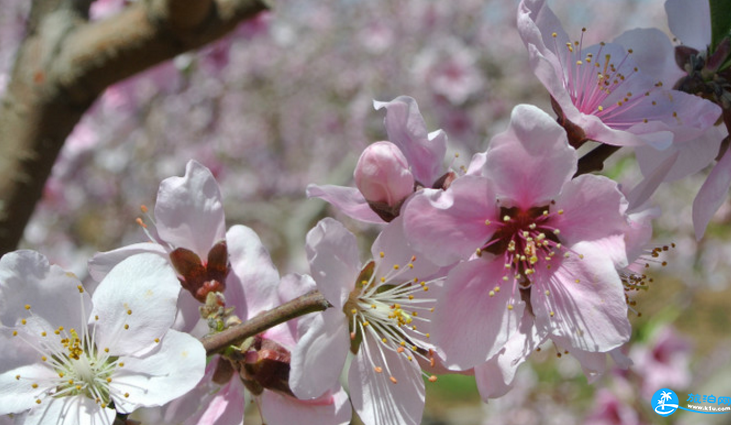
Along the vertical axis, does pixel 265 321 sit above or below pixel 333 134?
above

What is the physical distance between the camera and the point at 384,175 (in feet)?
2.87

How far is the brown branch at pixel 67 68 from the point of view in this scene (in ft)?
5.02

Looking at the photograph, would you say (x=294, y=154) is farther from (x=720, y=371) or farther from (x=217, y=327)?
(x=217, y=327)

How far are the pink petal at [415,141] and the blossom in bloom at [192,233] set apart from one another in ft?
0.93

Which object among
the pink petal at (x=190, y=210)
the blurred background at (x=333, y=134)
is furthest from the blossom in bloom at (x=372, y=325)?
the blurred background at (x=333, y=134)

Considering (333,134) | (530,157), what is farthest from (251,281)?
(333,134)

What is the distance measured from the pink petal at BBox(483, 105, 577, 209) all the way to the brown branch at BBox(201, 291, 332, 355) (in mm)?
284

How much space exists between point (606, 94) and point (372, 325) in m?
0.51

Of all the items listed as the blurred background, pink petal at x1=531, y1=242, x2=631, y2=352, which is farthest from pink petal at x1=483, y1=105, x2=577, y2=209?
the blurred background

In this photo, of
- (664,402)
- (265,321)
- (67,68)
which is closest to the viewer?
(265,321)

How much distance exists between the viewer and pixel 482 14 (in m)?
6.49

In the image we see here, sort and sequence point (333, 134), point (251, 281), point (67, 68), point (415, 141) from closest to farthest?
point (415, 141), point (251, 281), point (67, 68), point (333, 134)

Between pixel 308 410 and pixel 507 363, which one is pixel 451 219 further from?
pixel 308 410

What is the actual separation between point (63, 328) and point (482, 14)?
243 inches
